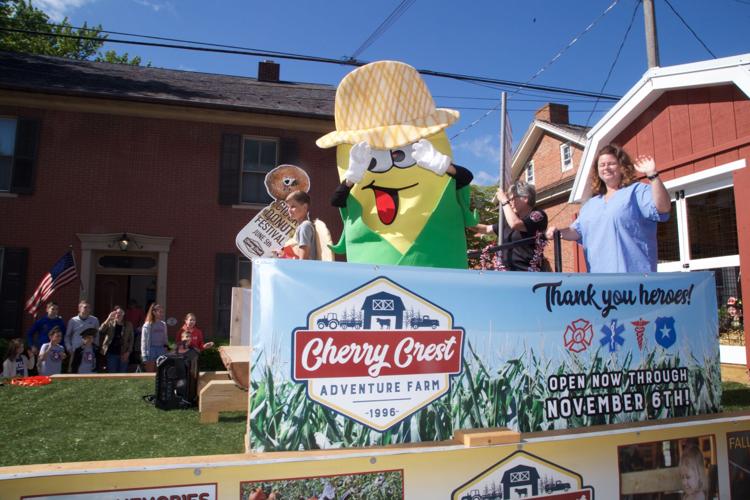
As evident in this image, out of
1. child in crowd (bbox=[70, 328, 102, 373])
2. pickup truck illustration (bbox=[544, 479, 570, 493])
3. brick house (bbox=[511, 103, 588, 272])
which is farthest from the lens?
brick house (bbox=[511, 103, 588, 272])

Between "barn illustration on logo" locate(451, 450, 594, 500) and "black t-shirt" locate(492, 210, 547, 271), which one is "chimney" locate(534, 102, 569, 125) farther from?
"barn illustration on logo" locate(451, 450, 594, 500)

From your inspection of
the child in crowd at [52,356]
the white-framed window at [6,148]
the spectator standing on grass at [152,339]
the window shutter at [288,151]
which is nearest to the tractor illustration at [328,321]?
the child in crowd at [52,356]

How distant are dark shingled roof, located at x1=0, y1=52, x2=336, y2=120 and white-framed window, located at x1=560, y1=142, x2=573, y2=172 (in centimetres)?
1077

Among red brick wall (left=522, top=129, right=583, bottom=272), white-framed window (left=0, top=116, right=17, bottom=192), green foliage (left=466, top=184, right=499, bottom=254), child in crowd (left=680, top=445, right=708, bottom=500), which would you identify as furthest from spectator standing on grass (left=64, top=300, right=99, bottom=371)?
red brick wall (left=522, top=129, right=583, bottom=272)

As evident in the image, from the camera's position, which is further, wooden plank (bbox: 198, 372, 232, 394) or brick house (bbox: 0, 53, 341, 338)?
brick house (bbox: 0, 53, 341, 338)

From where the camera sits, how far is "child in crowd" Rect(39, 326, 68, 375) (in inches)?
316

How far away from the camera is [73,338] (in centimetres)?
905

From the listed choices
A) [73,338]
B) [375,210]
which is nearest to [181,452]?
[375,210]

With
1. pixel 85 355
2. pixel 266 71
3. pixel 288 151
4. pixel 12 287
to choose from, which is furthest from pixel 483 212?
pixel 85 355

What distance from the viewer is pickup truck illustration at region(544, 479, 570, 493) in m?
2.18

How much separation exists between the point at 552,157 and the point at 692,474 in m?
21.7

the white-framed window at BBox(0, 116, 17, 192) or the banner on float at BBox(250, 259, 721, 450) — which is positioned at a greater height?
the white-framed window at BBox(0, 116, 17, 192)

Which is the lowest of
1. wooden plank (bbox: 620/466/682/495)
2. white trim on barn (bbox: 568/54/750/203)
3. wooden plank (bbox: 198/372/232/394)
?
wooden plank (bbox: 620/466/682/495)

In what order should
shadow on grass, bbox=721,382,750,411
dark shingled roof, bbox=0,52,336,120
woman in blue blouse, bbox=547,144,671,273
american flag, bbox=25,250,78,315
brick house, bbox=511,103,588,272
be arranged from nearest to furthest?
woman in blue blouse, bbox=547,144,671,273
shadow on grass, bbox=721,382,750,411
american flag, bbox=25,250,78,315
dark shingled roof, bbox=0,52,336,120
brick house, bbox=511,103,588,272
